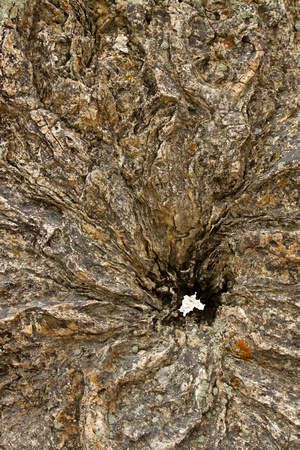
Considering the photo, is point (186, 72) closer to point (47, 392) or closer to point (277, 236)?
point (277, 236)

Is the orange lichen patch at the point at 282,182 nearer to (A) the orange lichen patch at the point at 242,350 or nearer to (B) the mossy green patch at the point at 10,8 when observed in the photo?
(A) the orange lichen patch at the point at 242,350

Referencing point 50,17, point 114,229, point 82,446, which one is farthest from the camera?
point 114,229

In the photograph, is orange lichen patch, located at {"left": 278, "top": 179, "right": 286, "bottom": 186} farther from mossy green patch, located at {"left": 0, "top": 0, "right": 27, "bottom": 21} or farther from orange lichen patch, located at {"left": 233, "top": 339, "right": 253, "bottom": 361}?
mossy green patch, located at {"left": 0, "top": 0, "right": 27, "bottom": 21}

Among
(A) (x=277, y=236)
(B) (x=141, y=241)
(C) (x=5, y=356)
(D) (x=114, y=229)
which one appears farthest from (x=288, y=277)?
(C) (x=5, y=356)

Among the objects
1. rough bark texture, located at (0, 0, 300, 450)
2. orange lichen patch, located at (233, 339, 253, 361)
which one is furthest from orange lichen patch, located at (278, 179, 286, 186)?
orange lichen patch, located at (233, 339, 253, 361)

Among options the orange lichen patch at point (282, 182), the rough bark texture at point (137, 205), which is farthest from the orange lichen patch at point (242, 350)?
the orange lichen patch at point (282, 182)

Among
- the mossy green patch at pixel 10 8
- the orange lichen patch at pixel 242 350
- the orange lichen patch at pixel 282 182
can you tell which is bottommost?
the orange lichen patch at pixel 242 350
